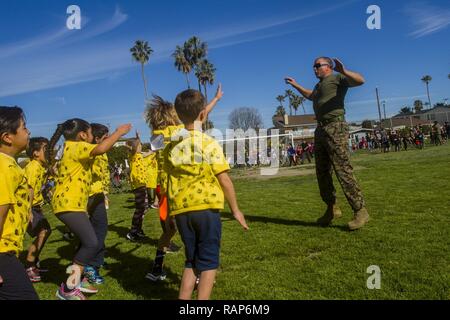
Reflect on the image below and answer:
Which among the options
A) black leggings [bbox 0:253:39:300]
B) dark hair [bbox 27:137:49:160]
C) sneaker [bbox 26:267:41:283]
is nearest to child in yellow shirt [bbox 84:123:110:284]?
dark hair [bbox 27:137:49:160]

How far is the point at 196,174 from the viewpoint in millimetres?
3346

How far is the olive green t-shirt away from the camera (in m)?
6.33

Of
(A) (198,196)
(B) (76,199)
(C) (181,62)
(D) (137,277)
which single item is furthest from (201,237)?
(C) (181,62)

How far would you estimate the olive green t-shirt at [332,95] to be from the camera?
249 inches

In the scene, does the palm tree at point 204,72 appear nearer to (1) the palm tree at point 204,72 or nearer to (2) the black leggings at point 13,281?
(1) the palm tree at point 204,72

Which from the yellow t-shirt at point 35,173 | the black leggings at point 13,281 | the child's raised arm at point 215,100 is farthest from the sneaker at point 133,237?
the black leggings at point 13,281

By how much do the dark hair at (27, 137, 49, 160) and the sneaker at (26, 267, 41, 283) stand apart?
1531 mm

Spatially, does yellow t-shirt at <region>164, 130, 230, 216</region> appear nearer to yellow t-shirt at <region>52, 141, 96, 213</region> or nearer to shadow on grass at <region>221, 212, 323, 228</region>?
yellow t-shirt at <region>52, 141, 96, 213</region>

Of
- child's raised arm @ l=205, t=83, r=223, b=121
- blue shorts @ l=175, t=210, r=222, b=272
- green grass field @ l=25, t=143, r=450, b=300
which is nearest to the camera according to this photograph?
blue shorts @ l=175, t=210, r=222, b=272

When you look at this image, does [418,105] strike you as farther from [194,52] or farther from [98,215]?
[98,215]

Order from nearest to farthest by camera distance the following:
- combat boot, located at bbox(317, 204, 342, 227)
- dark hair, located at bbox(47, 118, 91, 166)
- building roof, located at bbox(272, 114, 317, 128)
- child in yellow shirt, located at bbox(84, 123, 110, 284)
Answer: dark hair, located at bbox(47, 118, 91, 166), child in yellow shirt, located at bbox(84, 123, 110, 284), combat boot, located at bbox(317, 204, 342, 227), building roof, located at bbox(272, 114, 317, 128)

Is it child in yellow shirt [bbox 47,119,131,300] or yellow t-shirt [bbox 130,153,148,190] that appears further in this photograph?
yellow t-shirt [bbox 130,153,148,190]
